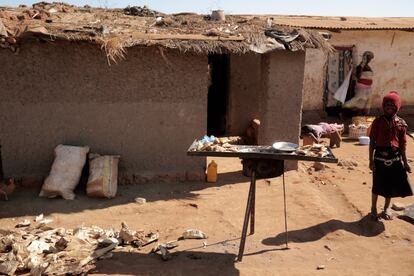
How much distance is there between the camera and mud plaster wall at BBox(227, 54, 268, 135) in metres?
10.4

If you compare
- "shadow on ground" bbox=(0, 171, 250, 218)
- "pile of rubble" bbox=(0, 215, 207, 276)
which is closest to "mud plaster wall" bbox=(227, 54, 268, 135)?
"shadow on ground" bbox=(0, 171, 250, 218)

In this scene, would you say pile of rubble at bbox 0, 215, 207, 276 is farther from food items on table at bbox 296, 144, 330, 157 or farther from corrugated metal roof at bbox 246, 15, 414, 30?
corrugated metal roof at bbox 246, 15, 414, 30

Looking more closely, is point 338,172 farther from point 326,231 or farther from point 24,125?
point 24,125

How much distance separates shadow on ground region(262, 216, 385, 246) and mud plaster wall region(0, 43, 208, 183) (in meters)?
2.33

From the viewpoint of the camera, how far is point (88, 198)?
22.0 ft

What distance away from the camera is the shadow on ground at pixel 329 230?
5.50 metres

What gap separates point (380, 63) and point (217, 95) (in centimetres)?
486

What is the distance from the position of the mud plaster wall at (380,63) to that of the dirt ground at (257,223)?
182 inches

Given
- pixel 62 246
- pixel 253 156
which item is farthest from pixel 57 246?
pixel 253 156

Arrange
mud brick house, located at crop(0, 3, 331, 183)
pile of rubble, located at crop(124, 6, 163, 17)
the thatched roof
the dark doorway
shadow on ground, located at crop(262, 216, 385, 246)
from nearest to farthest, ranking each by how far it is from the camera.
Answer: shadow on ground, located at crop(262, 216, 385, 246), the thatched roof, mud brick house, located at crop(0, 3, 331, 183), pile of rubble, located at crop(124, 6, 163, 17), the dark doorway

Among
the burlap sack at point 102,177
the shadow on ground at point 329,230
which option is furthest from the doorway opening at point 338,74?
the burlap sack at point 102,177

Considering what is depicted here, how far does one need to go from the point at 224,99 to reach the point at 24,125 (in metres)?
5.38

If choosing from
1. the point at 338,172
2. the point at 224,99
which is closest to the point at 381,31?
the point at 224,99

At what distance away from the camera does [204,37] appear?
707cm
